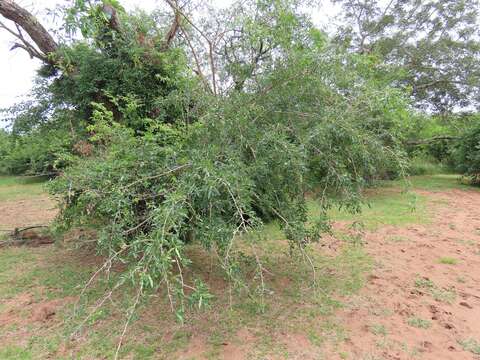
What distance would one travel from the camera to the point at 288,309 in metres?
2.88

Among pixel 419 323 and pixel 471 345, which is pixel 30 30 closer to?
pixel 419 323

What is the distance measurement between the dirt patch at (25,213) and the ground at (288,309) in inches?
71.8

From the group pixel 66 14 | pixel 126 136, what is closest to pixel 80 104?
pixel 126 136

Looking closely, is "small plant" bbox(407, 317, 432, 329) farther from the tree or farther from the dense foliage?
the tree

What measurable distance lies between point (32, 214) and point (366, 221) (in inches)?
253

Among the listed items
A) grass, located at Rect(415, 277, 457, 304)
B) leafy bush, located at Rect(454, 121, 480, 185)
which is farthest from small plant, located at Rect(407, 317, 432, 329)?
leafy bush, located at Rect(454, 121, 480, 185)

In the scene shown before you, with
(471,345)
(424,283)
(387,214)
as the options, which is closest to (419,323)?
(471,345)

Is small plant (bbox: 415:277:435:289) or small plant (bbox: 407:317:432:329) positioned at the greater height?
small plant (bbox: 415:277:435:289)

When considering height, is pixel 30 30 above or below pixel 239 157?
above

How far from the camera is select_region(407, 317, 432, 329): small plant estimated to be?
8.51ft

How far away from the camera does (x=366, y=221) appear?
19.2ft

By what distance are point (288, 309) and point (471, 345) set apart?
4.24 feet

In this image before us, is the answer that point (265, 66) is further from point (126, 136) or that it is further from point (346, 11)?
point (346, 11)

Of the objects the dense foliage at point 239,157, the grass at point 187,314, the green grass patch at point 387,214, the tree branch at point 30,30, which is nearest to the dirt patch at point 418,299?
the grass at point 187,314
